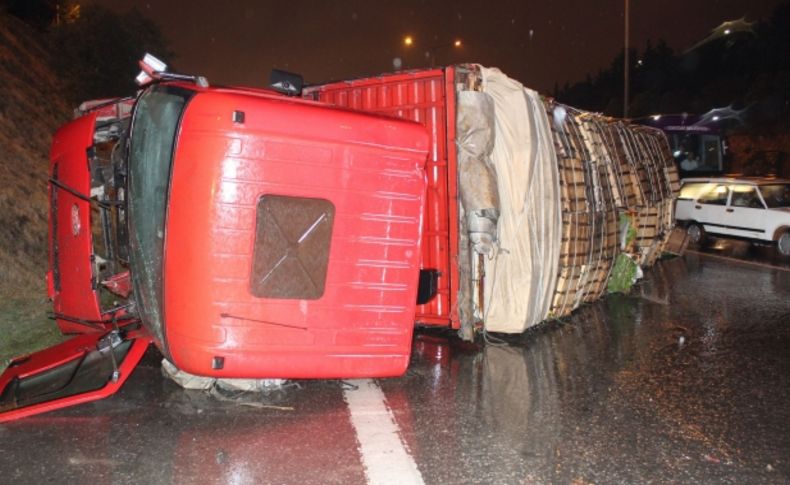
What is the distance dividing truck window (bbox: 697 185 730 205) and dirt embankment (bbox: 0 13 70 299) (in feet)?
43.6

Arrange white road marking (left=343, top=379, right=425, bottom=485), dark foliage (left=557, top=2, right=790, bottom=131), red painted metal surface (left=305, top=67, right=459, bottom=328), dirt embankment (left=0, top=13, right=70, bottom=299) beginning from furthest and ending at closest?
dark foliage (left=557, top=2, right=790, bottom=131), dirt embankment (left=0, top=13, right=70, bottom=299), red painted metal surface (left=305, top=67, right=459, bottom=328), white road marking (left=343, top=379, right=425, bottom=485)

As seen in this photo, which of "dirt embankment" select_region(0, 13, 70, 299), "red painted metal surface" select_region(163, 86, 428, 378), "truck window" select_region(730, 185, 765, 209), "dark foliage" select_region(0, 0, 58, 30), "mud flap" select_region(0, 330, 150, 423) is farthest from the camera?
"dark foliage" select_region(0, 0, 58, 30)

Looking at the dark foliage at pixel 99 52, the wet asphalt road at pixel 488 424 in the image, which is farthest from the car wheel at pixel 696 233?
the dark foliage at pixel 99 52

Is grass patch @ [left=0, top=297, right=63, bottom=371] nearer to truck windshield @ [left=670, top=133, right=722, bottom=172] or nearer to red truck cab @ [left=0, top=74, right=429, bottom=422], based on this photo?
red truck cab @ [left=0, top=74, right=429, bottom=422]

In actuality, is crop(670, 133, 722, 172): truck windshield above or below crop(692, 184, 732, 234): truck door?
above

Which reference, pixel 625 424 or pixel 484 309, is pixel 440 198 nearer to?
pixel 484 309

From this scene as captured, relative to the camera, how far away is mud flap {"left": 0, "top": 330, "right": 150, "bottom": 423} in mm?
3982

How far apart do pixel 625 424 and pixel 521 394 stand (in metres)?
0.83

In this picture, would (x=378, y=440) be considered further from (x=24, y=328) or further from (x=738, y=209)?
(x=738, y=209)

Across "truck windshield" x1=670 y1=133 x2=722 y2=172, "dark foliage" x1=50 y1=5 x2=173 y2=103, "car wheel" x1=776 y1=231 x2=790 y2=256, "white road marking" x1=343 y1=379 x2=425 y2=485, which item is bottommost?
"white road marking" x1=343 y1=379 x2=425 y2=485

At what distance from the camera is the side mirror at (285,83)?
16.0ft

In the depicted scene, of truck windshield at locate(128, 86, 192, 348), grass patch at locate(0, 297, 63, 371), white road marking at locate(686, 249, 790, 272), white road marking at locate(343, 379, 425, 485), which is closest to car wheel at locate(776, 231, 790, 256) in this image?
white road marking at locate(686, 249, 790, 272)

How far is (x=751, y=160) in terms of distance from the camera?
26516 millimetres

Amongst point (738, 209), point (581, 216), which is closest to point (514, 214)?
point (581, 216)
